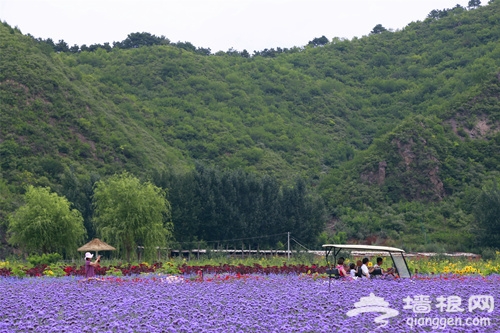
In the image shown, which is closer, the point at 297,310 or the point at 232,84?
the point at 297,310

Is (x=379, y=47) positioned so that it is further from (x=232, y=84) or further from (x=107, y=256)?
(x=107, y=256)

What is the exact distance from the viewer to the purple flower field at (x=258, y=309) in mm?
12305

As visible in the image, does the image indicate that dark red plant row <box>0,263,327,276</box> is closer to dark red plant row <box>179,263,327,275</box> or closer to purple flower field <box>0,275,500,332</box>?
dark red plant row <box>179,263,327,275</box>

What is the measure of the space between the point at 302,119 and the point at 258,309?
98.2m

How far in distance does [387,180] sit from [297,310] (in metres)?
62.7

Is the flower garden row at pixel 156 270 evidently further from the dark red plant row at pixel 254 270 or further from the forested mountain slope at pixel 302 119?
the forested mountain slope at pixel 302 119

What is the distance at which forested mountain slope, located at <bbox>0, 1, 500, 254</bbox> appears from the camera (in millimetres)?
69438

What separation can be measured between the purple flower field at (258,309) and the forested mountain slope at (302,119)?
37.5 m

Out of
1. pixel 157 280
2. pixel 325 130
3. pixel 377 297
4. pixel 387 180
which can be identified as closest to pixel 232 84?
pixel 325 130

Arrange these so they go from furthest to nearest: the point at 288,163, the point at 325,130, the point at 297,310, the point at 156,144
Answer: the point at 325,130 → the point at 288,163 → the point at 156,144 → the point at 297,310

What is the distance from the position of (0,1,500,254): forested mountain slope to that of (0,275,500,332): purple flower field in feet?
123

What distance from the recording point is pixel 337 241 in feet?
196
